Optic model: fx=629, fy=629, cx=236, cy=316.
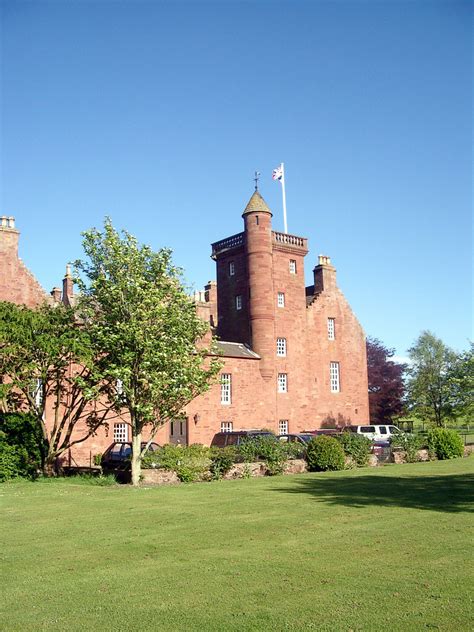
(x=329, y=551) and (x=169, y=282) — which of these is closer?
(x=329, y=551)

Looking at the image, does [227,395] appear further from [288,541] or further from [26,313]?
[288,541]

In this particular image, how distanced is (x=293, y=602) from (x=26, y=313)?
703 inches

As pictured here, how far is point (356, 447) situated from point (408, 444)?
165 inches

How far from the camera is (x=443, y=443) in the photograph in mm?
32219

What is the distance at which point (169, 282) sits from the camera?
23.9 meters

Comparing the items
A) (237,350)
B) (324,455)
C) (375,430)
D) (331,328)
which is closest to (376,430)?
(375,430)

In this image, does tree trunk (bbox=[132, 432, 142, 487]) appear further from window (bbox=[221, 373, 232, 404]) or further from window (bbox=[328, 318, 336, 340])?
window (bbox=[328, 318, 336, 340])

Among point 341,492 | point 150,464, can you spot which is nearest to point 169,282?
point 150,464

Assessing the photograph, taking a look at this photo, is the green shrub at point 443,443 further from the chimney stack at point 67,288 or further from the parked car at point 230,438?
the chimney stack at point 67,288

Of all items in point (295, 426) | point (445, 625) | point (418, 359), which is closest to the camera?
point (445, 625)

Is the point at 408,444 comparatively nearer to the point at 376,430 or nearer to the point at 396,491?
the point at 376,430

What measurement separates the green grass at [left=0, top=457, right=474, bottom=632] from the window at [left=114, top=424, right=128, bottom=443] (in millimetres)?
15940

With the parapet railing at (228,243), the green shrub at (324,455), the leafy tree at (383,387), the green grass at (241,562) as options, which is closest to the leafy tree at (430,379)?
the leafy tree at (383,387)

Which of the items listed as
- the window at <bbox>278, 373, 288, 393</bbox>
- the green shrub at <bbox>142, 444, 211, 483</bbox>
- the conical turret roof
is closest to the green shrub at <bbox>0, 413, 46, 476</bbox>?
the green shrub at <bbox>142, 444, 211, 483</bbox>
